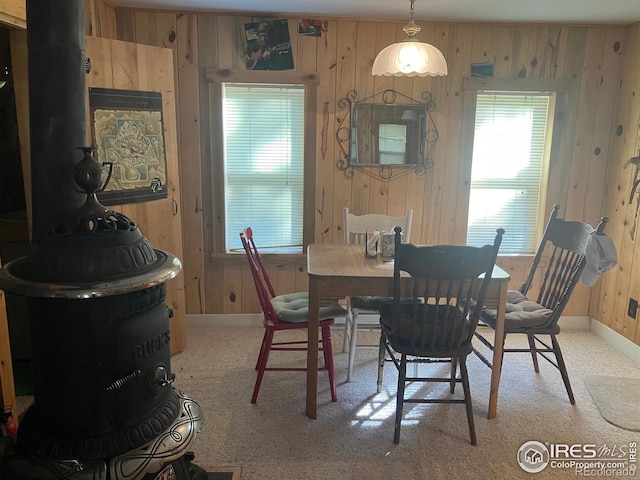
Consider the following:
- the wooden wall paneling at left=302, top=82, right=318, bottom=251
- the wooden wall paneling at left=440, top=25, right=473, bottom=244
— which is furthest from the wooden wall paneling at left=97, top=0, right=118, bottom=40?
the wooden wall paneling at left=440, top=25, right=473, bottom=244

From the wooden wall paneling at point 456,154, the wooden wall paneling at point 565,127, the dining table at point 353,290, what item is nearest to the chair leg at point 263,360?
the dining table at point 353,290

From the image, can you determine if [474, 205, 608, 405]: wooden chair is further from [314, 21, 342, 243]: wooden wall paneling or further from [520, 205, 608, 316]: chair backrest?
[314, 21, 342, 243]: wooden wall paneling

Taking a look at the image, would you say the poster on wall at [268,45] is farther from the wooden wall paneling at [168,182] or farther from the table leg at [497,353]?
the table leg at [497,353]

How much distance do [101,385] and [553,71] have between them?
3.49 m

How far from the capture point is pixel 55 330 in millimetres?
1581

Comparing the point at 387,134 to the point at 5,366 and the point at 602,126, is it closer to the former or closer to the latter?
the point at 602,126

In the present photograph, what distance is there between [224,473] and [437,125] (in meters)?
2.66

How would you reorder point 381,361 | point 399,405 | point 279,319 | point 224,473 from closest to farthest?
1. point 224,473
2. point 399,405
3. point 279,319
4. point 381,361

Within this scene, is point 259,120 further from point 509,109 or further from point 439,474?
point 439,474

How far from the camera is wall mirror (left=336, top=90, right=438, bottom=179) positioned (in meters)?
3.55

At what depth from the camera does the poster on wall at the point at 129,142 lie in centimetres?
271

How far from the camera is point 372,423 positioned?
2.55 meters

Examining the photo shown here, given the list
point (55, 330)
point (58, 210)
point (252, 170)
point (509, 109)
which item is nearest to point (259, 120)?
point (252, 170)

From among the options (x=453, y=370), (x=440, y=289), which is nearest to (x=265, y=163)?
(x=440, y=289)
